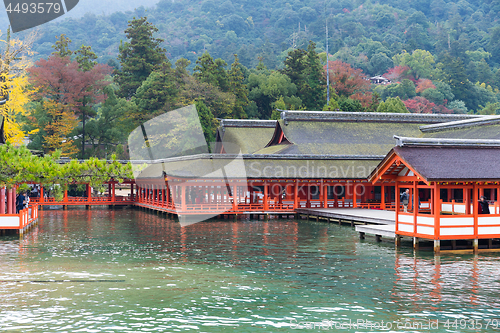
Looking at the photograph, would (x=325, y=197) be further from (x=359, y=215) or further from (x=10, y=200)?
(x=10, y=200)

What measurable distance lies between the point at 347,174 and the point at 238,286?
28.0 meters

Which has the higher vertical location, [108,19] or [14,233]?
[108,19]

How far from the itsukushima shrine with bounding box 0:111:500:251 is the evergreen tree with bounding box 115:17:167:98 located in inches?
1336

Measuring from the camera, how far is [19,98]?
50.1m

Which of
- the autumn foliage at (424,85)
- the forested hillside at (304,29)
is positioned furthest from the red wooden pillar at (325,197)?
the forested hillside at (304,29)

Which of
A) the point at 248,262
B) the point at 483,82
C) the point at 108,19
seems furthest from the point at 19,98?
the point at 108,19

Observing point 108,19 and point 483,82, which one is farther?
point 108,19

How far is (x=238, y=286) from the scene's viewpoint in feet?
57.4

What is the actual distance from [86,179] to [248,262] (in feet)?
82.0

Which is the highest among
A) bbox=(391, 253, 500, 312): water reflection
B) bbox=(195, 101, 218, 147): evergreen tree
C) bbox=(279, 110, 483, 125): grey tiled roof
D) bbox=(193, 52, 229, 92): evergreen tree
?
bbox=(193, 52, 229, 92): evergreen tree

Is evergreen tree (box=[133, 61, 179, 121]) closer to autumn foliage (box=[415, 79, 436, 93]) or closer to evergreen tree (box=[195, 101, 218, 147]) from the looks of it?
evergreen tree (box=[195, 101, 218, 147])

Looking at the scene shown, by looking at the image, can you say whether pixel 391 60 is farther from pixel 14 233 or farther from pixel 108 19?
pixel 14 233

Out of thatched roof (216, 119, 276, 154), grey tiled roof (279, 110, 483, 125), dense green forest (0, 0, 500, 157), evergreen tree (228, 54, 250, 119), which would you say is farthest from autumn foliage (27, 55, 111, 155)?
grey tiled roof (279, 110, 483, 125)

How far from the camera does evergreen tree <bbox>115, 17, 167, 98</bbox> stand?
90.0 meters
